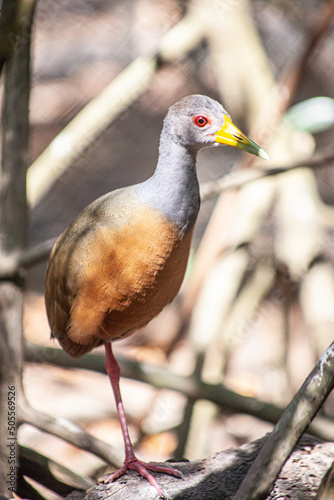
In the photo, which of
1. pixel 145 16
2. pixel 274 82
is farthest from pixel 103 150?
pixel 274 82

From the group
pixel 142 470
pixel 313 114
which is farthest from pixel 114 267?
pixel 313 114

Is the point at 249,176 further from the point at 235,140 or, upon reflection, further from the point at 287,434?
the point at 287,434

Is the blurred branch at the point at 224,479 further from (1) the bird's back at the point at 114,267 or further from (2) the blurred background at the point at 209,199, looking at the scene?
(2) the blurred background at the point at 209,199

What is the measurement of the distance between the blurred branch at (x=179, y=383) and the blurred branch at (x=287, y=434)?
5.01 feet

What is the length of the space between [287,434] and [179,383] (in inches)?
65.9

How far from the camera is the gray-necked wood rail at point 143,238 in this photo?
1844 millimetres

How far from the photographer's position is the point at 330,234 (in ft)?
13.2

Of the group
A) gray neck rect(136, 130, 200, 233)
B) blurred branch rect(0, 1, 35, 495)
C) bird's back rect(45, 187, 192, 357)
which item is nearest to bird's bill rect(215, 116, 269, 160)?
gray neck rect(136, 130, 200, 233)

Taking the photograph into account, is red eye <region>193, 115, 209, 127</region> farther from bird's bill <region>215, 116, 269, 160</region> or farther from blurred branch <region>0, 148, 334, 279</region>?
blurred branch <region>0, 148, 334, 279</region>

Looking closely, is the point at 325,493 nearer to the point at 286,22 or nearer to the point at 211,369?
the point at 211,369

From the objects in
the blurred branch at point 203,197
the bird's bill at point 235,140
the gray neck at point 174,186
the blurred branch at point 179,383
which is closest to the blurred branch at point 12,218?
the blurred branch at point 203,197

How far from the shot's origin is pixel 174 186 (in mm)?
1875

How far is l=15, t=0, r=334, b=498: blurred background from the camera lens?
137 inches

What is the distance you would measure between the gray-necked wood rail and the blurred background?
135cm
